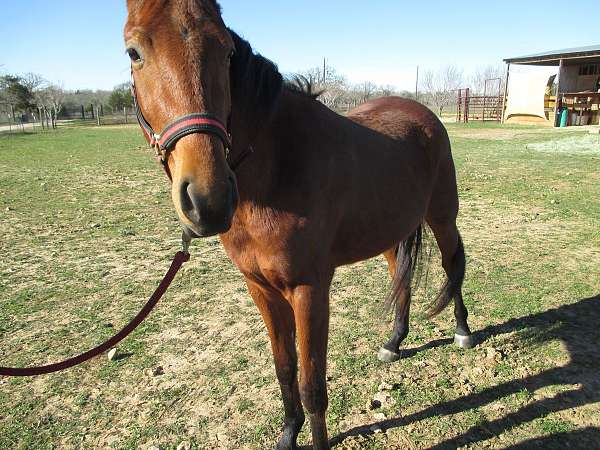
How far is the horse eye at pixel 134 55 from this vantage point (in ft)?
4.61

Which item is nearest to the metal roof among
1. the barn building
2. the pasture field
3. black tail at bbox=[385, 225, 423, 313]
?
the barn building

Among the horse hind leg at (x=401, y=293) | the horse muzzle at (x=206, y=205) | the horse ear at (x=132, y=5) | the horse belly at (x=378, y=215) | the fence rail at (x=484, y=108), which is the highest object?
the fence rail at (x=484, y=108)

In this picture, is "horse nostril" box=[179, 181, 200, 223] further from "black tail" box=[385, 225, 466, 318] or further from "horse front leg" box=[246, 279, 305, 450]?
"black tail" box=[385, 225, 466, 318]

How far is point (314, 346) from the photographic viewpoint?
2051 millimetres

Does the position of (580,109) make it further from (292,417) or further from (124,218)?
(292,417)

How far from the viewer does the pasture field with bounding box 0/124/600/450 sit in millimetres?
2471

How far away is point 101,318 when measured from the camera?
12.2 feet

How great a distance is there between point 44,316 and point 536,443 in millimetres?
3898

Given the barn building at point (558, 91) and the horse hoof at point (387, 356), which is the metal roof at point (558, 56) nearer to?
the barn building at point (558, 91)

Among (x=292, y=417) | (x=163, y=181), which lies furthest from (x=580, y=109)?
(x=292, y=417)

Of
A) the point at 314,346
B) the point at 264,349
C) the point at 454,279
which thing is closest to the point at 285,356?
the point at 314,346

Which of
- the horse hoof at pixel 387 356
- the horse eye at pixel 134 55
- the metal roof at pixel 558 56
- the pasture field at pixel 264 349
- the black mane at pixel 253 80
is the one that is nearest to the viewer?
the horse eye at pixel 134 55

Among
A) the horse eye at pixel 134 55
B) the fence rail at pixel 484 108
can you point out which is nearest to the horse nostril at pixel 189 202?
the horse eye at pixel 134 55

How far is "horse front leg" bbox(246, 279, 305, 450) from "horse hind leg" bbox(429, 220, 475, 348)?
57.7 inches
